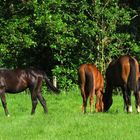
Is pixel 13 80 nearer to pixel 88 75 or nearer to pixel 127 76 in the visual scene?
pixel 88 75

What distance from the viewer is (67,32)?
26516 mm

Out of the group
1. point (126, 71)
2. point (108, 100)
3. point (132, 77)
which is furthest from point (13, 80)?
point (132, 77)

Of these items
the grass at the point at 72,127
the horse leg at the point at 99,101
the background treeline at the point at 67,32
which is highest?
the background treeline at the point at 67,32

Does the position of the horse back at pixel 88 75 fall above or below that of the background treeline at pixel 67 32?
below

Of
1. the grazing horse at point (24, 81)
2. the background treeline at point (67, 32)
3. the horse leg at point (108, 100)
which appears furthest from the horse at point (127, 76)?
the background treeline at point (67, 32)

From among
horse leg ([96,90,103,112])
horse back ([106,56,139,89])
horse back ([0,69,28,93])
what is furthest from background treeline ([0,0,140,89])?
horse back ([106,56,139,89])

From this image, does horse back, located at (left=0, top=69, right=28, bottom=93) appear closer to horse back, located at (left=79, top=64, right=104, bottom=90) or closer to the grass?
horse back, located at (left=79, top=64, right=104, bottom=90)

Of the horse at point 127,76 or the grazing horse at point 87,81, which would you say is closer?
the horse at point 127,76

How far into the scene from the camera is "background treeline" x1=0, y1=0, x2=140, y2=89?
26.2 metres

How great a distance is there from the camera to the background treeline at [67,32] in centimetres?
2619

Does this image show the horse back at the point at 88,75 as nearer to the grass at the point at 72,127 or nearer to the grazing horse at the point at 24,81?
the grazing horse at the point at 24,81

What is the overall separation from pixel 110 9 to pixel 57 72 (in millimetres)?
4389

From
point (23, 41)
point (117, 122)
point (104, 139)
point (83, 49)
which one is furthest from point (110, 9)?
point (104, 139)

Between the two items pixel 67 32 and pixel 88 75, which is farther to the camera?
pixel 67 32
